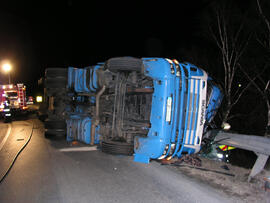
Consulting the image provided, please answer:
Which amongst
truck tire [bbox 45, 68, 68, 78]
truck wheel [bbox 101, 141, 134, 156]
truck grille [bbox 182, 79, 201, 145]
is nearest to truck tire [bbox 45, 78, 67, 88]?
truck tire [bbox 45, 68, 68, 78]

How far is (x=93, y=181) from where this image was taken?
372 centimetres

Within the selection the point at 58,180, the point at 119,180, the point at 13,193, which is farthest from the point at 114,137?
the point at 13,193

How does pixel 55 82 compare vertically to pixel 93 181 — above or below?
above

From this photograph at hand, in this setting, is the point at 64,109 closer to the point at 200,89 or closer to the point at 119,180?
the point at 119,180

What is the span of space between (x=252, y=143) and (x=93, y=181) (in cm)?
345

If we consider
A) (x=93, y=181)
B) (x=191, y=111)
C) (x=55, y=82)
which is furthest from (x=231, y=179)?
(x=55, y=82)

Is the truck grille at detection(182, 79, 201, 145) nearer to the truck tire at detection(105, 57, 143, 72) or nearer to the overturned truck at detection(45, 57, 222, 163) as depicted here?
the overturned truck at detection(45, 57, 222, 163)

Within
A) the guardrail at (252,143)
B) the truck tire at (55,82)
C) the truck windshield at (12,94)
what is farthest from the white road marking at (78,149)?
the truck windshield at (12,94)

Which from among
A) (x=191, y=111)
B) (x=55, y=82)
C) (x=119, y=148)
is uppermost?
(x=55, y=82)

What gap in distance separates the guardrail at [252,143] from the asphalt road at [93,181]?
3.71 ft

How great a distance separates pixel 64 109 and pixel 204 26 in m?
8.17

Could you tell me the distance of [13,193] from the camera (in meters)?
3.24

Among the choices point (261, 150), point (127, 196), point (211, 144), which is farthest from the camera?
point (211, 144)

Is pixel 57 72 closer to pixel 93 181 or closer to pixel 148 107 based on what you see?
pixel 148 107
